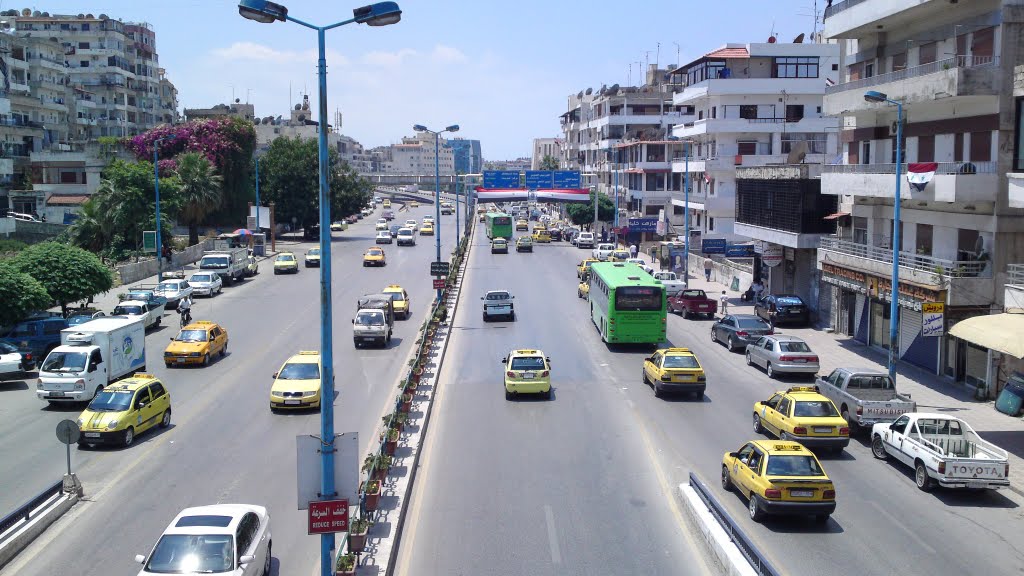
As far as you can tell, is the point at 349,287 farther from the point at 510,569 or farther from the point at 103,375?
the point at 510,569

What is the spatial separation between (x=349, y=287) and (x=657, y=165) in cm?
4773

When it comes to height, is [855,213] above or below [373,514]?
above

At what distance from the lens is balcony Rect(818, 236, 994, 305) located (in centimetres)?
2797

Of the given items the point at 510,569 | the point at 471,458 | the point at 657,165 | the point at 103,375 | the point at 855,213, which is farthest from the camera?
the point at 657,165

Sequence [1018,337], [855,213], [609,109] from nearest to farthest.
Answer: [1018,337]
[855,213]
[609,109]

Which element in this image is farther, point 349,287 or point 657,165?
point 657,165

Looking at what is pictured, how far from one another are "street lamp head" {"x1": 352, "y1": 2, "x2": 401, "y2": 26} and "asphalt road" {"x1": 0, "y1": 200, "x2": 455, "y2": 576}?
8.32 metres

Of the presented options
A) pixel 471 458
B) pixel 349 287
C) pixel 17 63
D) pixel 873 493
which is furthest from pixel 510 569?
pixel 17 63

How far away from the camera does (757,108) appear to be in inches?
2744

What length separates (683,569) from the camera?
47.5 ft

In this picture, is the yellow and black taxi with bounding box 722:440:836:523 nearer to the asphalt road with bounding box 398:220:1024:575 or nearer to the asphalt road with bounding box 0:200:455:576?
the asphalt road with bounding box 398:220:1024:575

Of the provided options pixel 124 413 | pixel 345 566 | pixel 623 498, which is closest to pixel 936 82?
pixel 623 498

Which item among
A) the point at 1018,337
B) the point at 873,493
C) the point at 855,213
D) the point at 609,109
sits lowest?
the point at 873,493

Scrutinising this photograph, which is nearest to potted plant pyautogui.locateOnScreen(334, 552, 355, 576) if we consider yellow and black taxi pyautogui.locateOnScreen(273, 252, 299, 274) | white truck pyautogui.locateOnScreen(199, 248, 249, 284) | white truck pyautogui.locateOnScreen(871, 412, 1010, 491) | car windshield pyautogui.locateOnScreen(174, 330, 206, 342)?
white truck pyautogui.locateOnScreen(871, 412, 1010, 491)
